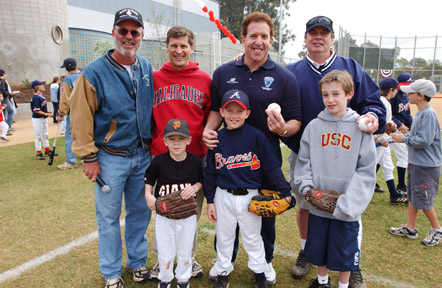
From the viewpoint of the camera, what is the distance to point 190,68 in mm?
3045

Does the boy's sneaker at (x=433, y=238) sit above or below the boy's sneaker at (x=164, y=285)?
below

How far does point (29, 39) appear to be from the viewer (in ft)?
60.5

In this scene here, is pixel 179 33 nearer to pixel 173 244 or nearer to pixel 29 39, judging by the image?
pixel 173 244

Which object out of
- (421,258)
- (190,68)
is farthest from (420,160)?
(190,68)

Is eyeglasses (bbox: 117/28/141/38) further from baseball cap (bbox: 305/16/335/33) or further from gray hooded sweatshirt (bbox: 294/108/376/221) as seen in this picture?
gray hooded sweatshirt (bbox: 294/108/376/221)

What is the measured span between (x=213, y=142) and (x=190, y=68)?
812 millimetres

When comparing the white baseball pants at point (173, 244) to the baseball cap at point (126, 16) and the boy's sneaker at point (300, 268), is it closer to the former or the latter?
the boy's sneaker at point (300, 268)

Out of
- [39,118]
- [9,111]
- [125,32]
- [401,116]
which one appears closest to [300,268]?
[125,32]

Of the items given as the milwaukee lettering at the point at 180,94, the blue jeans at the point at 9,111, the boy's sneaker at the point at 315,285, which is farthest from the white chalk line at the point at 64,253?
the blue jeans at the point at 9,111

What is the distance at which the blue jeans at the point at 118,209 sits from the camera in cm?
289

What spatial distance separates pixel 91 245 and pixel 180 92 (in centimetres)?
232

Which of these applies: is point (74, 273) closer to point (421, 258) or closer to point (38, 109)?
point (421, 258)

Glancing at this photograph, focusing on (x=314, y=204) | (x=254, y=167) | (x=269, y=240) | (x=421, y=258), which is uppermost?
(x=254, y=167)

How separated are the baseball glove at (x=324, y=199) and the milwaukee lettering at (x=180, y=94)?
1.40 m
